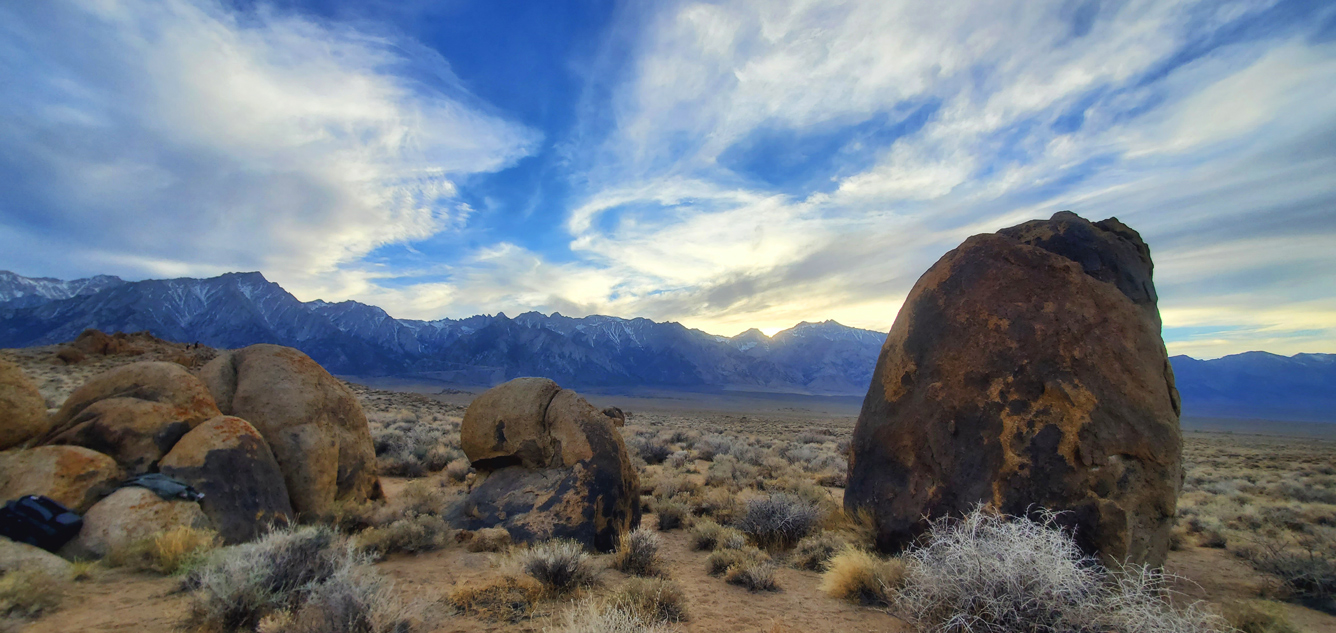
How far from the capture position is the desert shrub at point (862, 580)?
549 centimetres

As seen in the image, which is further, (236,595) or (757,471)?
(757,471)

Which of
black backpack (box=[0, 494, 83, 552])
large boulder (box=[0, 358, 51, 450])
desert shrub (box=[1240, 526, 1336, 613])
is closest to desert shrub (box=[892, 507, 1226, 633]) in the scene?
desert shrub (box=[1240, 526, 1336, 613])

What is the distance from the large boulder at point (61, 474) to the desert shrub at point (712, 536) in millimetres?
6966

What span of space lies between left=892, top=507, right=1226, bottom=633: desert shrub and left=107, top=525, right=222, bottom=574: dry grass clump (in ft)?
22.2

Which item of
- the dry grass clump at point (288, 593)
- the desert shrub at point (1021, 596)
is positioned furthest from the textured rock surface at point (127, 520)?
the desert shrub at point (1021, 596)

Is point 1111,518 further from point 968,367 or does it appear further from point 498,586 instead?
point 498,586

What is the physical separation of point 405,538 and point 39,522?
333 centimetres

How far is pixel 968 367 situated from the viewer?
6.69m

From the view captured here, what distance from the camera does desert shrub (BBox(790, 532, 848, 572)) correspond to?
22.6 ft

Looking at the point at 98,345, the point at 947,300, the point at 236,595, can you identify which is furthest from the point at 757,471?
the point at 98,345

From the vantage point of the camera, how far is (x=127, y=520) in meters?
5.69

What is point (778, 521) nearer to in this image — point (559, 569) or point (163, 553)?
point (559, 569)

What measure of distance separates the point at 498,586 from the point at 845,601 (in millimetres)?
3519

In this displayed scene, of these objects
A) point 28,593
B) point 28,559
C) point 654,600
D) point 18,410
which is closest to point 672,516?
point 654,600
